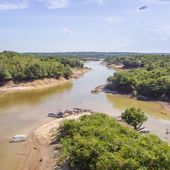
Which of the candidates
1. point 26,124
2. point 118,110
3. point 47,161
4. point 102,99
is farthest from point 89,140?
point 102,99

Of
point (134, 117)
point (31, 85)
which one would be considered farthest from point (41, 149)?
point (31, 85)

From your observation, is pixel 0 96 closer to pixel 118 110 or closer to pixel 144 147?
pixel 118 110

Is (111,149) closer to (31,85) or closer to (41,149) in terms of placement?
(41,149)

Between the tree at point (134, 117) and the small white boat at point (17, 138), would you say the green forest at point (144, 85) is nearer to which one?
the tree at point (134, 117)

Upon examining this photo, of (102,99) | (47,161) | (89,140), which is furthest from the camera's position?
(102,99)

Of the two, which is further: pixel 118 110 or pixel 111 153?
pixel 118 110

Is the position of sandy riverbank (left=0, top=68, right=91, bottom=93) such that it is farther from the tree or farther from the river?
the tree
